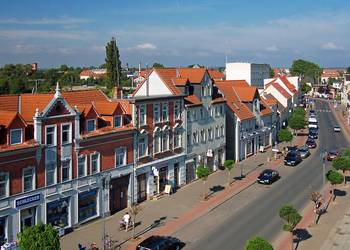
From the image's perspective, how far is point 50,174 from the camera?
35.0 meters

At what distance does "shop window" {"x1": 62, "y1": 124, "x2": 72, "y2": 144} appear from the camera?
36.0 meters

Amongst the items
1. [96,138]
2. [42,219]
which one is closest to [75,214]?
[42,219]

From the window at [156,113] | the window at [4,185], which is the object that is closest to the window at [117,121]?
the window at [156,113]

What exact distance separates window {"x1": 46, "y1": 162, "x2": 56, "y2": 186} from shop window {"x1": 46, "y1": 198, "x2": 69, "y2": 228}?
148 centimetres

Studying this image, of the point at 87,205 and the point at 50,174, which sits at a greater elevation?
the point at 50,174

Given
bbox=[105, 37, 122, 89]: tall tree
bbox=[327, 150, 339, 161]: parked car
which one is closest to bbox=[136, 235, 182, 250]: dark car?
bbox=[327, 150, 339, 161]: parked car

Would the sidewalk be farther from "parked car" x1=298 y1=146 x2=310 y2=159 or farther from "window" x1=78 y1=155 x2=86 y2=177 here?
"parked car" x1=298 y1=146 x2=310 y2=159

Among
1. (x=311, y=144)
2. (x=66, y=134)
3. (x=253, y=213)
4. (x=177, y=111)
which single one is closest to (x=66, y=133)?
(x=66, y=134)

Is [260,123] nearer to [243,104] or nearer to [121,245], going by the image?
[243,104]

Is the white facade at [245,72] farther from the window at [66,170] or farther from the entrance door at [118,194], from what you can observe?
the window at [66,170]

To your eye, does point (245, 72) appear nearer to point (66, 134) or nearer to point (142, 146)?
point (142, 146)

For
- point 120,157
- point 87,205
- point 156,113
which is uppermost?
point 156,113

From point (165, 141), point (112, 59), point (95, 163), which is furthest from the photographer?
point (112, 59)

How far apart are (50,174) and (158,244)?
9437mm
